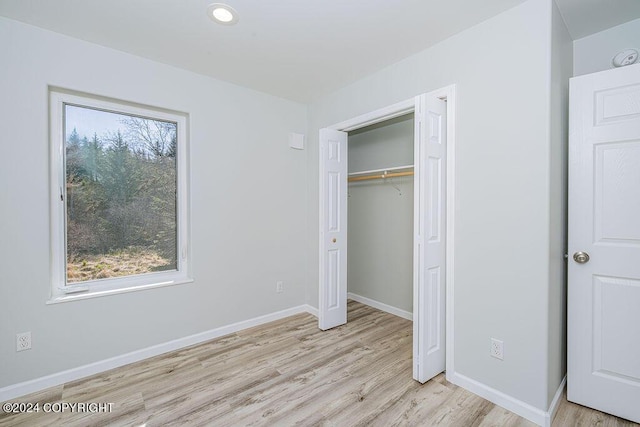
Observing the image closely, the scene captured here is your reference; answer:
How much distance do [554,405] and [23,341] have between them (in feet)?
11.7

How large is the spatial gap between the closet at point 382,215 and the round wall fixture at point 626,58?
1606mm

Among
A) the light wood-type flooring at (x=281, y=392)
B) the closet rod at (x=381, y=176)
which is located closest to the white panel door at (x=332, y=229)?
the light wood-type flooring at (x=281, y=392)

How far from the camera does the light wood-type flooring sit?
177 centimetres

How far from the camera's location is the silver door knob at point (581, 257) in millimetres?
1822

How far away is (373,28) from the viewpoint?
2049 millimetres

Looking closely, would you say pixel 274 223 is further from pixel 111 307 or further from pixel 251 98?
pixel 111 307

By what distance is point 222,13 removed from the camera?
187cm

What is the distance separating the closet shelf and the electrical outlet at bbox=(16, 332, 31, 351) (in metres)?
3.31

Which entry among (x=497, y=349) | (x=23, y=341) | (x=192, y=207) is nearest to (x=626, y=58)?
(x=497, y=349)

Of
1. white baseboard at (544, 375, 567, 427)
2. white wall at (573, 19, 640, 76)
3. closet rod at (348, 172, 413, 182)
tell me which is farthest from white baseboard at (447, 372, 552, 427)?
white wall at (573, 19, 640, 76)

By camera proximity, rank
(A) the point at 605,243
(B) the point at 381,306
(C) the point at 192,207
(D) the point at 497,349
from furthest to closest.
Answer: (B) the point at 381,306 < (C) the point at 192,207 < (D) the point at 497,349 < (A) the point at 605,243

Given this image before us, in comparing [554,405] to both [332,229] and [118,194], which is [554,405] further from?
[118,194]

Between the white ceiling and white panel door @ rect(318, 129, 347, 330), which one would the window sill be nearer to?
white panel door @ rect(318, 129, 347, 330)

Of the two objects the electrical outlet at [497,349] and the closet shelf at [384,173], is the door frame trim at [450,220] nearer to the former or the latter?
the electrical outlet at [497,349]
